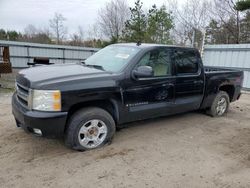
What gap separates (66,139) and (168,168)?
1.60 metres

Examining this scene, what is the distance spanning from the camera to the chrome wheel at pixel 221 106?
6162 mm

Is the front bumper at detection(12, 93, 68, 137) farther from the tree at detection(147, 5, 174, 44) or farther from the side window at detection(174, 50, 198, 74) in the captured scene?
the tree at detection(147, 5, 174, 44)

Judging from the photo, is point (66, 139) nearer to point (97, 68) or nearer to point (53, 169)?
point (53, 169)

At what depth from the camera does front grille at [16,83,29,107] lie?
365cm

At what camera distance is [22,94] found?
3.81 meters

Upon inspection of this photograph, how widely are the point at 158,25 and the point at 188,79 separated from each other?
13.7 meters

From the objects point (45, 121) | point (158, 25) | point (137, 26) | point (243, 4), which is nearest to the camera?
point (45, 121)

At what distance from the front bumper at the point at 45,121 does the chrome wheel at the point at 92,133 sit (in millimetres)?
356

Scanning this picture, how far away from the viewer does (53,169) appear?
11.1 feet

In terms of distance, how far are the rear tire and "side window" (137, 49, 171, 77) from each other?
195 cm

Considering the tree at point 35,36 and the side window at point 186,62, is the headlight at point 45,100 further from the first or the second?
the tree at point 35,36

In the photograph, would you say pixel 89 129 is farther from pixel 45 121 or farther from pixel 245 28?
pixel 245 28

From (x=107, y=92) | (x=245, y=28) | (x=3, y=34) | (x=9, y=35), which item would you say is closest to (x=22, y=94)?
(x=107, y=92)

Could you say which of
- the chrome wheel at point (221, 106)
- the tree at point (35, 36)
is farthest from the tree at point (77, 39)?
the chrome wheel at point (221, 106)
